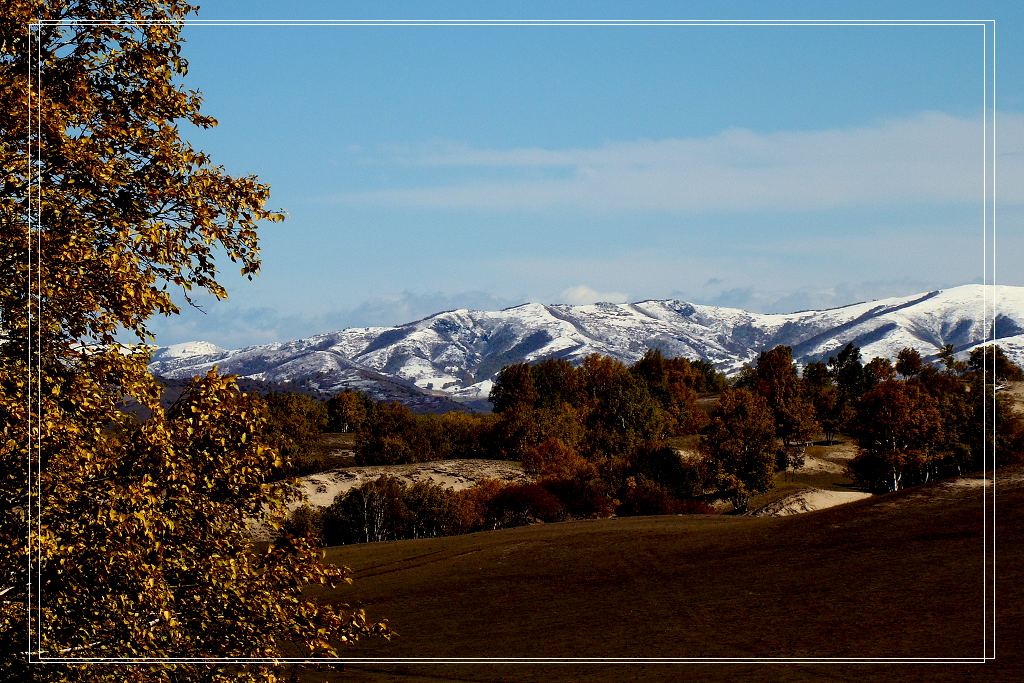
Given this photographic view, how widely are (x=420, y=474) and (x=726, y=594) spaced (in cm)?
10820

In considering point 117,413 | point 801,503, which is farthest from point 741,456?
point 117,413

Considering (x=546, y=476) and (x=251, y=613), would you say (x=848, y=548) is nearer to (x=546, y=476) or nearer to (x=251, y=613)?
(x=251, y=613)

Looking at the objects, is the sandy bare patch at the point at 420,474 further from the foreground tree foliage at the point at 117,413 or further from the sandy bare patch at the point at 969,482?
the foreground tree foliage at the point at 117,413

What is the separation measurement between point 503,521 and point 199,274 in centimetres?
12375

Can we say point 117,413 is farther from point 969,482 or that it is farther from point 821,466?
point 821,466

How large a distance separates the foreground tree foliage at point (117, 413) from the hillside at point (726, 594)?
3036 centimetres

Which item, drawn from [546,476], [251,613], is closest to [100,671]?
[251,613]

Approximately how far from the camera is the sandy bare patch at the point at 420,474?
162m

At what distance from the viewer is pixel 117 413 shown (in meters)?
20.5

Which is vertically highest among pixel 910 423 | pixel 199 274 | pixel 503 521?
pixel 199 274

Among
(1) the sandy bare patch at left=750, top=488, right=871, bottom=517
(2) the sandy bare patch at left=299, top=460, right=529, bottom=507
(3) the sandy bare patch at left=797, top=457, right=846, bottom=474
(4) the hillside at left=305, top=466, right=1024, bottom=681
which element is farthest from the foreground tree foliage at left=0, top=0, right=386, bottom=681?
(3) the sandy bare patch at left=797, top=457, right=846, bottom=474

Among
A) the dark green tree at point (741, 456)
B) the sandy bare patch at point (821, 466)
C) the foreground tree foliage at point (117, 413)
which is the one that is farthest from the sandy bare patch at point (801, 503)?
the foreground tree foliage at point (117, 413)

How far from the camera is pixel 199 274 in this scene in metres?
21.2

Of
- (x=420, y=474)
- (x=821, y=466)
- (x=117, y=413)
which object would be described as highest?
(x=117, y=413)
